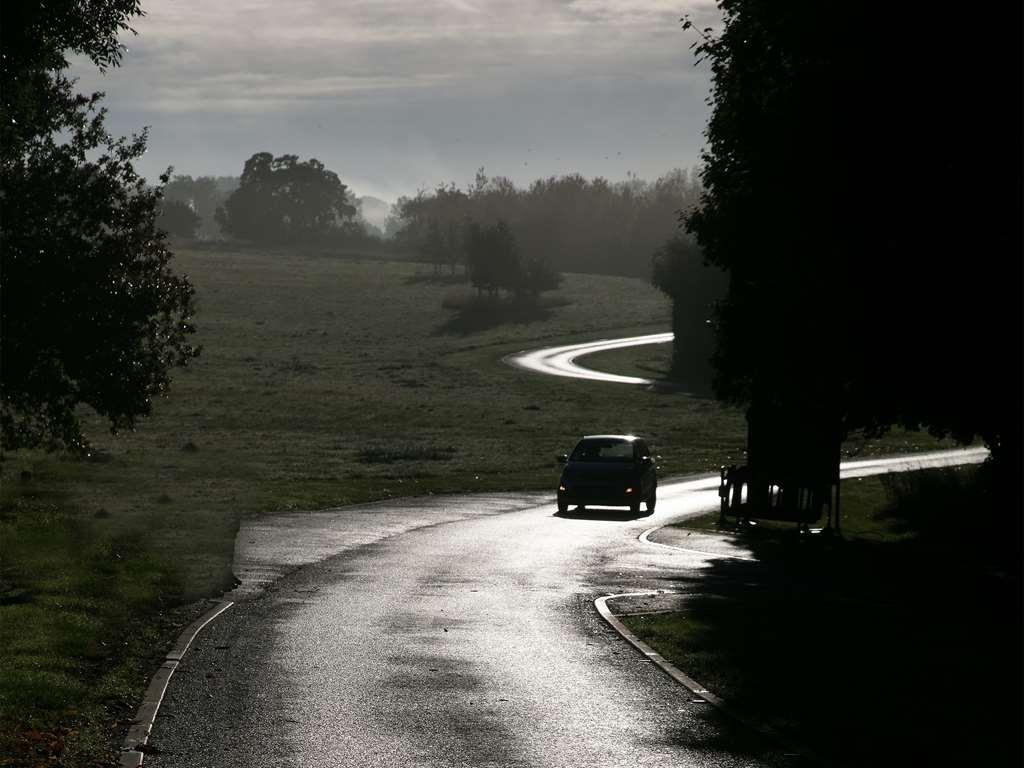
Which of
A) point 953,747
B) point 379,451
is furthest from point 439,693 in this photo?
point 379,451

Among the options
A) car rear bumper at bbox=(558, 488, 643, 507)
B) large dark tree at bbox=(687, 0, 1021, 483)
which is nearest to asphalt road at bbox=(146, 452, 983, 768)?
large dark tree at bbox=(687, 0, 1021, 483)

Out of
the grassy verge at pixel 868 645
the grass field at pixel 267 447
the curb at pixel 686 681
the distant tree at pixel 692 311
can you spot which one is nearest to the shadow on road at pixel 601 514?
the grass field at pixel 267 447

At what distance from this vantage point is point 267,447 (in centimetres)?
5425

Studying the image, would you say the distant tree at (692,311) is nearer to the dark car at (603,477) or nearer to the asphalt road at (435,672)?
the dark car at (603,477)

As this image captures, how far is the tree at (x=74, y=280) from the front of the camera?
27.8 m

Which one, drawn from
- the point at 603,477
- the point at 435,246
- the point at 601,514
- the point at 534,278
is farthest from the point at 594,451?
the point at 435,246

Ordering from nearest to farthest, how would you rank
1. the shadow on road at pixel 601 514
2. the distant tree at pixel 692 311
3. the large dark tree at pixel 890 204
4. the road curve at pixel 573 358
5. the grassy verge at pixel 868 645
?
the grassy verge at pixel 868 645
the large dark tree at pixel 890 204
the shadow on road at pixel 601 514
the road curve at pixel 573 358
the distant tree at pixel 692 311

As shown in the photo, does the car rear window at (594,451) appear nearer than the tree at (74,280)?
No

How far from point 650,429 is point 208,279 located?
93.2 m

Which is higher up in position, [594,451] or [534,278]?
[534,278]

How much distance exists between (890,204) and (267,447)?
37.5 meters

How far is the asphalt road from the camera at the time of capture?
10.4 m

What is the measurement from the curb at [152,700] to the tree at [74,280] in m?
12.5

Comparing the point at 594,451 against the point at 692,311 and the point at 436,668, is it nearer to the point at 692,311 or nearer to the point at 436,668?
the point at 436,668
